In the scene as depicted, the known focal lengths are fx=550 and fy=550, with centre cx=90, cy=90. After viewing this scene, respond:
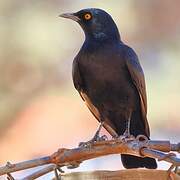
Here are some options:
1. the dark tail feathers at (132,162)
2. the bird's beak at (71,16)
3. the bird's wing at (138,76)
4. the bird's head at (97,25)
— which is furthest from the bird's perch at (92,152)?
the bird's head at (97,25)

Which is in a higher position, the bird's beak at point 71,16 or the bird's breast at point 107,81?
the bird's beak at point 71,16

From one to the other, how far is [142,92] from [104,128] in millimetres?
410

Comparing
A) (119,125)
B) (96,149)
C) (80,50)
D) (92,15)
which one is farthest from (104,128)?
(96,149)

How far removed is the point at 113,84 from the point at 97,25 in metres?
0.62

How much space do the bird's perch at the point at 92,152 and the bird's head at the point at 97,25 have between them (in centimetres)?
252

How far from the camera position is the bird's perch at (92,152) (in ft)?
6.51

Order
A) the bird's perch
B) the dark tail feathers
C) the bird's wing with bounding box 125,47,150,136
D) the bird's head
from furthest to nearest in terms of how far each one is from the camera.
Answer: the bird's head → the bird's wing with bounding box 125,47,150,136 → the dark tail feathers → the bird's perch

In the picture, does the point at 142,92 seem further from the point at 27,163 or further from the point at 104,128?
the point at 27,163

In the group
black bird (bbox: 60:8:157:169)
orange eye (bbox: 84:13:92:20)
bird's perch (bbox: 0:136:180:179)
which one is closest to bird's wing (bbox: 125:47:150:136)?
black bird (bbox: 60:8:157:169)

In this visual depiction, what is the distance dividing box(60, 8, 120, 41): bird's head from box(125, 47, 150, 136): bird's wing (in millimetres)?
320

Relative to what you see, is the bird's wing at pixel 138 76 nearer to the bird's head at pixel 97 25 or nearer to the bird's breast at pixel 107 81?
the bird's breast at pixel 107 81

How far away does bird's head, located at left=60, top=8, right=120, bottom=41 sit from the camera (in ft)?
15.2

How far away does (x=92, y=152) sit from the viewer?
211 cm

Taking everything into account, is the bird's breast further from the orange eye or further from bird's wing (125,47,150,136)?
the orange eye
